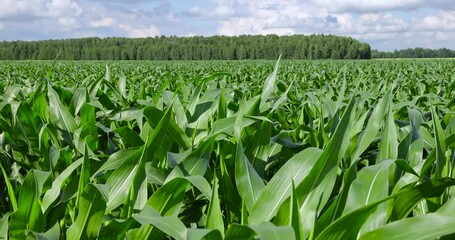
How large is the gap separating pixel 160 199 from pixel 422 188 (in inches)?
22.6

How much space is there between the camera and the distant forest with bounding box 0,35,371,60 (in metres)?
94.8

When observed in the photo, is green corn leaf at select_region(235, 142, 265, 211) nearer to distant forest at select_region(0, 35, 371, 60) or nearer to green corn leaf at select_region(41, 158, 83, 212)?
green corn leaf at select_region(41, 158, 83, 212)

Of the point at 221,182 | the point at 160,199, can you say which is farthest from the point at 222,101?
the point at 160,199

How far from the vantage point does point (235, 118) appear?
5.41ft

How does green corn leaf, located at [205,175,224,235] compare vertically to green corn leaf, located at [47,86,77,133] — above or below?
below

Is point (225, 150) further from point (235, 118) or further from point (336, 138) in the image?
point (336, 138)

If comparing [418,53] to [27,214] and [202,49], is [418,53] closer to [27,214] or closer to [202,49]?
[202,49]

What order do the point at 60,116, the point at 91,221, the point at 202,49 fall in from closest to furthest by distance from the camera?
the point at 91,221 < the point at 60,116 < the point at 202,49

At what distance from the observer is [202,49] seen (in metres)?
96.2

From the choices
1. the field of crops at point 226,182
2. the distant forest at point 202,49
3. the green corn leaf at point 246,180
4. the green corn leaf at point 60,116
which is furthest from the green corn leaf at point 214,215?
the distant forest at point 202,49

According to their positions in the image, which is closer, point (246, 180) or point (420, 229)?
point (420, 229)

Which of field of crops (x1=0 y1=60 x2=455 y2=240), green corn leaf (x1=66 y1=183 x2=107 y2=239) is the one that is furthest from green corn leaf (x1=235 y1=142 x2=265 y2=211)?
green corn leaf (x1=66 y1=183 x2=107 y2=239)

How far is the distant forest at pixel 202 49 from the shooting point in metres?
94.8

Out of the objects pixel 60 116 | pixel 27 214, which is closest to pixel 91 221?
pixel 27 214
